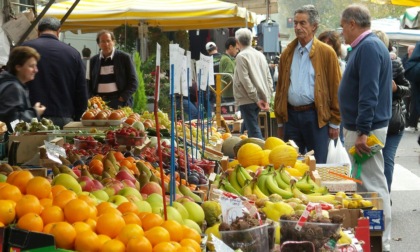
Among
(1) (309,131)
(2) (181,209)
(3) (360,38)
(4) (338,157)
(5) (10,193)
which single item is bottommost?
(4) (338,157)

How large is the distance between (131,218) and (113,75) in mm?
8044

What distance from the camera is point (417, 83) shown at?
9.90 meters

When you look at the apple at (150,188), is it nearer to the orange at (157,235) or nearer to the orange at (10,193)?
the orange at (10,193)

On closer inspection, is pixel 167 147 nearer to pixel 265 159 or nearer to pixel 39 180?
pixel 265 159

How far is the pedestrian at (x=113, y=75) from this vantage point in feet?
39.1

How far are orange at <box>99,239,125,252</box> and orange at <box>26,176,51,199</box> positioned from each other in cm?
69

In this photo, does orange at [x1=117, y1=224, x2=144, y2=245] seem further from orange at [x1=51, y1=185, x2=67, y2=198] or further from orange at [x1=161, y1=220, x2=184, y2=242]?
orange at [x1=51, y1=185, x2=67, y2=198]

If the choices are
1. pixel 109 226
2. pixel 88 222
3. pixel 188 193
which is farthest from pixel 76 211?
pixel 188 193

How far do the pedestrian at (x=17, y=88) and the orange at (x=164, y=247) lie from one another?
4.19 meters

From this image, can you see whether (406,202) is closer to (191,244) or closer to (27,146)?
(27,146)

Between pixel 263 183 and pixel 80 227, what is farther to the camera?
pixel 263 183

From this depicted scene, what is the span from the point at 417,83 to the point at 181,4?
5.78 m

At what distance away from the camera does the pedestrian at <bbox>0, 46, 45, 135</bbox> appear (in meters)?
7.74

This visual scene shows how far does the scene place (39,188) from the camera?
4402 millimetres
